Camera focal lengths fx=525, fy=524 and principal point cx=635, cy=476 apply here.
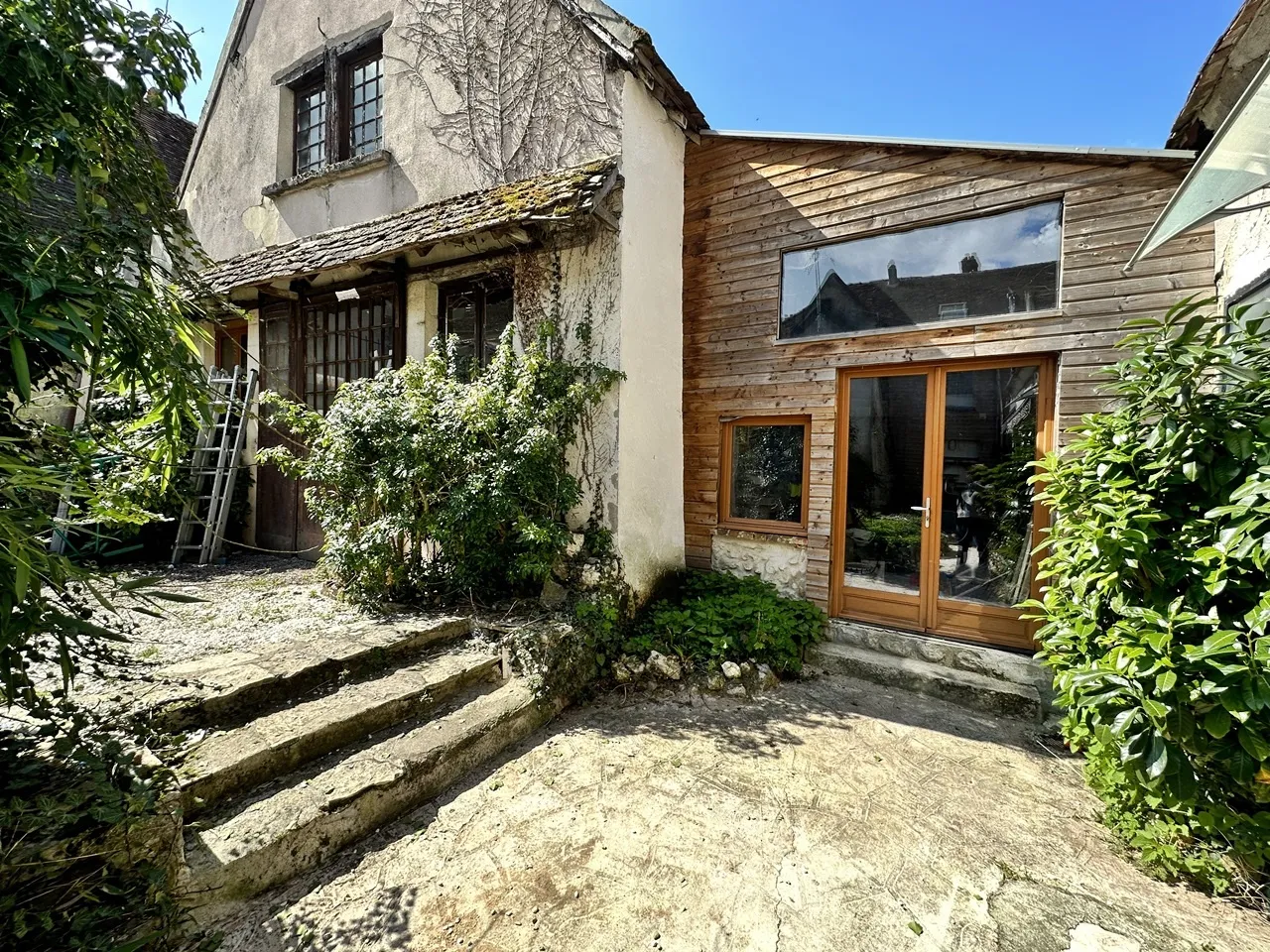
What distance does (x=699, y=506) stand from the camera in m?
6.00

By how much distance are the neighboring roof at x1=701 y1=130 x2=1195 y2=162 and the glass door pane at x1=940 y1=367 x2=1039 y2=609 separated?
1615mm

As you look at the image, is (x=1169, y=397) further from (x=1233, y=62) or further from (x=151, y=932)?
(x=151, y=932)

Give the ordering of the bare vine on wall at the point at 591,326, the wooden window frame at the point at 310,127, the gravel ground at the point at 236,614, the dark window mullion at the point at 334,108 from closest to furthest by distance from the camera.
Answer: the gravel ground at the point at 236,614, the bare vine on wall at the point at 591,326, the dark window mullion at the point at 334,108, the wooden window frame at the point at 310,127

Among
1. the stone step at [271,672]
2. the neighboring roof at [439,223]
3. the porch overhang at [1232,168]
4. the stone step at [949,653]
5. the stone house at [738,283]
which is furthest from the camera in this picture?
the neighboring roof at [439,223]

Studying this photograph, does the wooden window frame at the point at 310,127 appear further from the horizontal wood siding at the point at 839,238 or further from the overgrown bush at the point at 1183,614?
the overgrown bush at the point at 1183,614

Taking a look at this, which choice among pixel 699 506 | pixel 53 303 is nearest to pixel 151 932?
pixel 53 303

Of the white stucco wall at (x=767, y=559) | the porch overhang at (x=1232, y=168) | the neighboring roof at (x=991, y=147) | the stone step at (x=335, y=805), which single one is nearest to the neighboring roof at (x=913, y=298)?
the neighboring roof at (x=991, y=147)

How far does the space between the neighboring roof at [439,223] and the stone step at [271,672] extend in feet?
11.0

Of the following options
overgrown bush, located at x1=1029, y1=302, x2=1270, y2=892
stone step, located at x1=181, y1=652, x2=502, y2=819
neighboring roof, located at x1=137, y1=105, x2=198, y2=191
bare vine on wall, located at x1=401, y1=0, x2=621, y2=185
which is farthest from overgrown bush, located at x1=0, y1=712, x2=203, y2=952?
neighboring roof, located at x1=137, y1=105, x2=198, y2=191

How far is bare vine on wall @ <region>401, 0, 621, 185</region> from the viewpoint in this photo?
5.28 metres

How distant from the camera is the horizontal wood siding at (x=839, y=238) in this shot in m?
4.02

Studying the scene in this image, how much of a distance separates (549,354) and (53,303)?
4.05m

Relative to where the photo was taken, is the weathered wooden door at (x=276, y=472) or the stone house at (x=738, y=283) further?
the weathered wooden door at (x=276, y=472)

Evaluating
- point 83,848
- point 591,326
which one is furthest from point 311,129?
point 83,848
